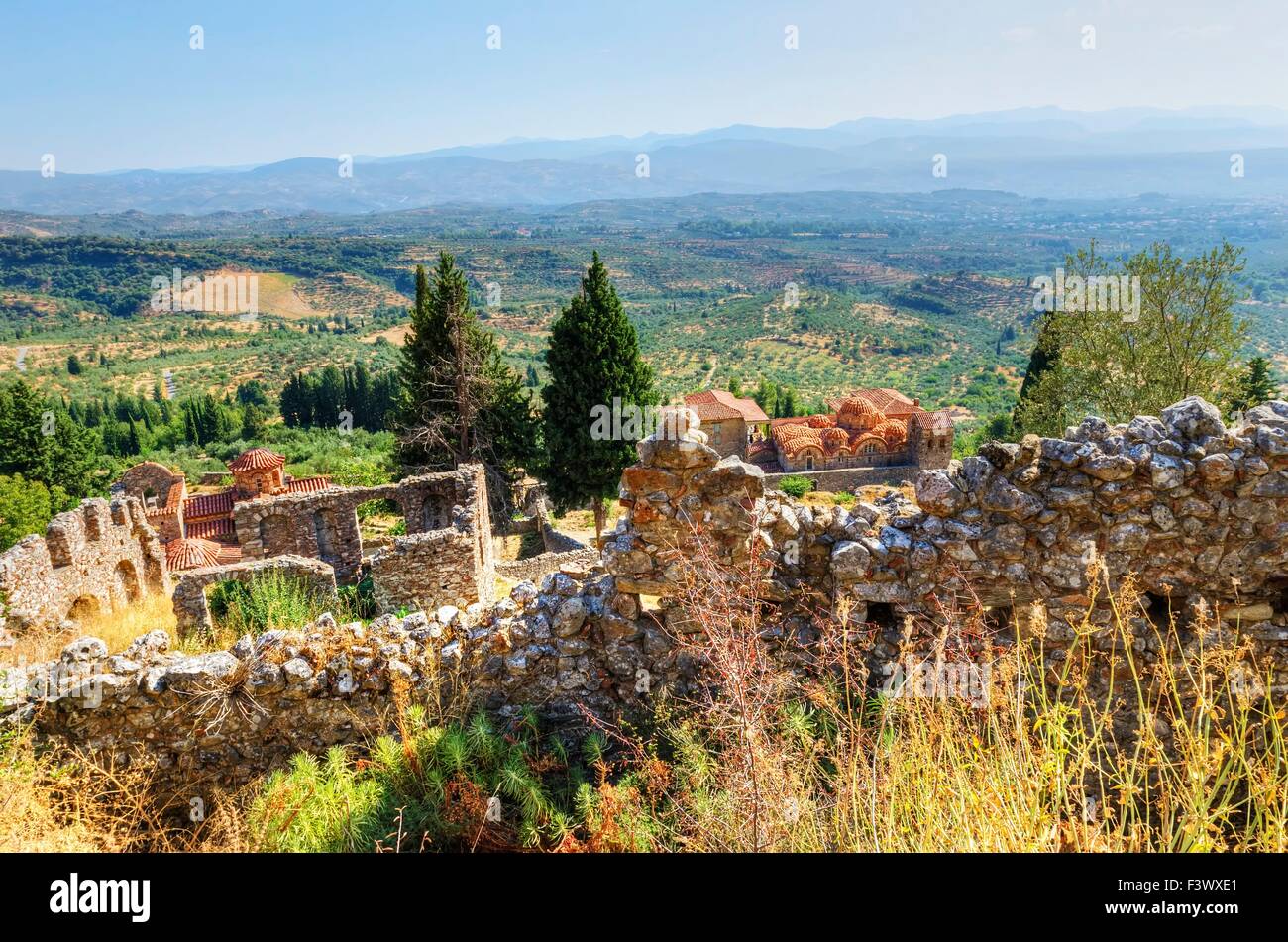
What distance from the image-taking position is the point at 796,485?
125 feet

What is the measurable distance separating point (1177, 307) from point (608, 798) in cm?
1995

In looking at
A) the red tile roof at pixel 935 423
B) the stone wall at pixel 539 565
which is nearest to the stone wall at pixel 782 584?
the stone wall at pixel 539 565

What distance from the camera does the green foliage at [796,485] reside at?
122 feet

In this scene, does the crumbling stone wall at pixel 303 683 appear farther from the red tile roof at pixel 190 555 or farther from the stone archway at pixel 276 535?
the red tile roof at pixel 190 555

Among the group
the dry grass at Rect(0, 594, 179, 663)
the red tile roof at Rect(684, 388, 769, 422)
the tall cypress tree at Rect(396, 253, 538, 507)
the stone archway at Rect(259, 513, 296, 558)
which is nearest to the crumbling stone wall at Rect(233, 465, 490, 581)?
the stone archway at Rect(259, 513, 296, 558)

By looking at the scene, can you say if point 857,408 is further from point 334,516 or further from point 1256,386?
point 334,516

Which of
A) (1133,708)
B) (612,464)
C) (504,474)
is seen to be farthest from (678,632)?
(504,474)

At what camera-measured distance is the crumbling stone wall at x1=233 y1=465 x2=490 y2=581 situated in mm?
15953

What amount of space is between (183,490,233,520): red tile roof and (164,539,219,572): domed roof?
518 centimetres

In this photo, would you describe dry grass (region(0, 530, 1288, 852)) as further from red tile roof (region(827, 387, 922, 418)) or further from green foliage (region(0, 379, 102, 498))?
red tile roof (region(827, 387, 922, 418))

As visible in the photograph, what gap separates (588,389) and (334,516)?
9.84 m

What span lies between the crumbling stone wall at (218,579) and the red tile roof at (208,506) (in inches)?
628

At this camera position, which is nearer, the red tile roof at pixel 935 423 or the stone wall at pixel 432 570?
the stone wall at pixel 432 570
